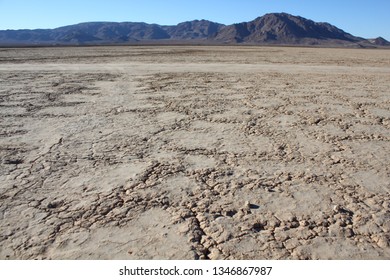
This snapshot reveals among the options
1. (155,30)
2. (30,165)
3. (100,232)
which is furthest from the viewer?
(155,30)

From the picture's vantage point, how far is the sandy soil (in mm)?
1542

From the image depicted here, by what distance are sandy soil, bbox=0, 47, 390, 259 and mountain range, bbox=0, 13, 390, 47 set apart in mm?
68041

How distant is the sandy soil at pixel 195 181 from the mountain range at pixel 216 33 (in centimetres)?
6804

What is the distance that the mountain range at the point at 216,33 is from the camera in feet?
307

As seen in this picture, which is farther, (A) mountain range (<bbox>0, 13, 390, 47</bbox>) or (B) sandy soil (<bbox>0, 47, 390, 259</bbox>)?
(A) mountain range (<bbox>0, 13, 390, 47</bbox>)

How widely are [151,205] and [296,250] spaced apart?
748 millimetres

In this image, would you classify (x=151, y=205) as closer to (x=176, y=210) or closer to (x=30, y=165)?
(x=176, y=210)

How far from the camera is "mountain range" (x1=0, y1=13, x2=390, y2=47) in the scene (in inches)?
3681

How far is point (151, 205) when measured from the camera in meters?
1.86

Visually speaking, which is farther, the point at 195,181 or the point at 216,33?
the point at 216,33

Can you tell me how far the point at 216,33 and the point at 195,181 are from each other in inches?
4380

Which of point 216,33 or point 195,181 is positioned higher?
point 216,33

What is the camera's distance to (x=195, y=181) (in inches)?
84.4
